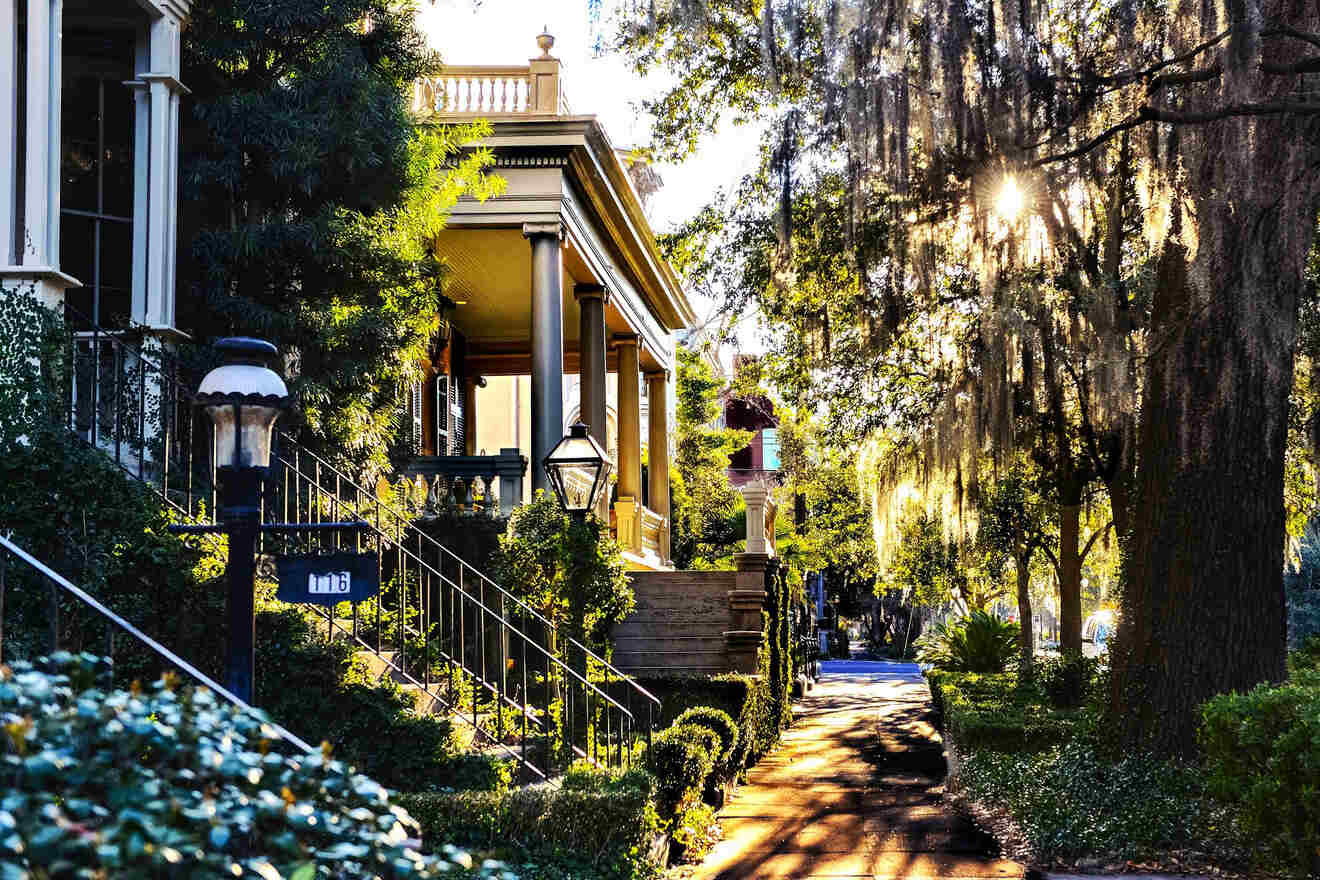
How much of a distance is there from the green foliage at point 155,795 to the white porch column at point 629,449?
55.7 ft

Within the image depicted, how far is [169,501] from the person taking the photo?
869 cm

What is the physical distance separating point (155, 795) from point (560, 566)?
7681 mm

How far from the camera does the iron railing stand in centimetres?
920

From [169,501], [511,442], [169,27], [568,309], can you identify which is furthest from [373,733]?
[511,442]

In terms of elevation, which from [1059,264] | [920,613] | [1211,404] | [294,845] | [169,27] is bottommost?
[920,613]

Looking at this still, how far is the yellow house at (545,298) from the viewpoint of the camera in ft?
54.5

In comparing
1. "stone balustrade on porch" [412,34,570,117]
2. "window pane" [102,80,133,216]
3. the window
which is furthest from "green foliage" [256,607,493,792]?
"stone balustrade on porch" [412,34,570,117]

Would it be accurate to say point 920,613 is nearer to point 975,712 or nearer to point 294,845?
point 975,712

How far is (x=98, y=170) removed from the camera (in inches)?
477

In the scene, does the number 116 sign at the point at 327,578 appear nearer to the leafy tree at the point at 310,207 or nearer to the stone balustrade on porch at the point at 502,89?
the leafy tree at the point at 310,207

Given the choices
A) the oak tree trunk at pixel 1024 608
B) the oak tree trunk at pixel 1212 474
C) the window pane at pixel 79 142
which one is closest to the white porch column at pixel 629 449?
the oak tree trunk at pixel 1024 608

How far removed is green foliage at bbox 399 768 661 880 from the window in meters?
6.39

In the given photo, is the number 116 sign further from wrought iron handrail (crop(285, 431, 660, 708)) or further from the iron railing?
wrought iron handrail (crop(285, 431, 660, 708))

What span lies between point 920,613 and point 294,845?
56.6m
